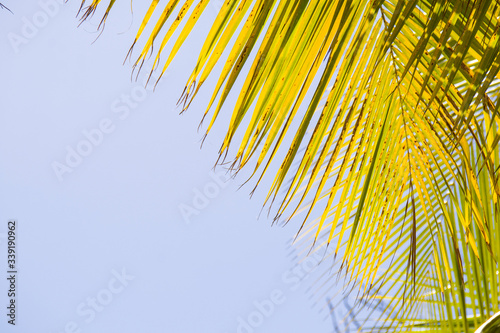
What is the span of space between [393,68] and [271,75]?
0.25m

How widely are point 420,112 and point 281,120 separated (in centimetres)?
28

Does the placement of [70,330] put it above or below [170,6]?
below

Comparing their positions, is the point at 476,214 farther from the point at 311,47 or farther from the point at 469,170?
the point at 311,47

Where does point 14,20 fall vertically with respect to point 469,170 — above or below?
above

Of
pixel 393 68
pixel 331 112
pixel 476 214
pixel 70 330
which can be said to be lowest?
pixel 70 330

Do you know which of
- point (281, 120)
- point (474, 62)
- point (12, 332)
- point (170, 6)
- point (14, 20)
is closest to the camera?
point (170, 6)

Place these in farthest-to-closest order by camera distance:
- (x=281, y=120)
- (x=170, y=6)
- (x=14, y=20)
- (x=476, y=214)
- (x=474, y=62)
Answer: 1. (x=14, y=20)
2. (x=474, y=62)
3. (x=476, y=214)
4. (x=281, y=120)
5. (x=170, y=6)

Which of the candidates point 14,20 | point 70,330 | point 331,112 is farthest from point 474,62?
point 70,330

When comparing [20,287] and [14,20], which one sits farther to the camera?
[20,287]

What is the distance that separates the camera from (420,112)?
2.38ft

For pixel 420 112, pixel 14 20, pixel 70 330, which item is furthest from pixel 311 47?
pixel 70 330

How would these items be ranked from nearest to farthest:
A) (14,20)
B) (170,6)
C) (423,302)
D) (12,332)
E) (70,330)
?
(170,6) < (423,302) < (14,20) < (70,330) < (12,332)

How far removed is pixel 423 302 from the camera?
124 cm

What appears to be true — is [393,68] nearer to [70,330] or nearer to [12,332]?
[70,330]
